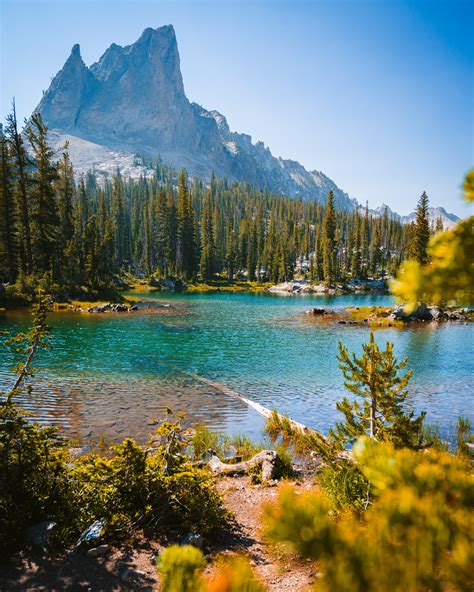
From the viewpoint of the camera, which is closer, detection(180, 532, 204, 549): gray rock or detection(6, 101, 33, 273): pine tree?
detection(180, 532, 204, 549): gray rock

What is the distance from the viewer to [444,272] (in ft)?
5.91

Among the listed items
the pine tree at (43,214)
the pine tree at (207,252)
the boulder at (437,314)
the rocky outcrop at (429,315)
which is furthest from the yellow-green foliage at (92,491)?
the pine tree at (207,252)

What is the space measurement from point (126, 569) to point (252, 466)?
17.6 ft

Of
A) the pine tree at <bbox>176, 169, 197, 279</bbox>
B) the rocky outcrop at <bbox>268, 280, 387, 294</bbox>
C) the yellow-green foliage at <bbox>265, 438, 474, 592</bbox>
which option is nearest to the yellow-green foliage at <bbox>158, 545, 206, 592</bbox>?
the yellow-green foliage at <bbox>265, 438, 474, 592</bbox>

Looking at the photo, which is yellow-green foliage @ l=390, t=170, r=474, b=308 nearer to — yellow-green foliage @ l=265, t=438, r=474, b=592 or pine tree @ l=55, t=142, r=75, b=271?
yellow-green foliage @ l=265, t=438, r=474, b=592

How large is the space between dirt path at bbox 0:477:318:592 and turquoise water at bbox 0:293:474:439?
4624 millimetres

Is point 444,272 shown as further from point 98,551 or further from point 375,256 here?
point 375,256

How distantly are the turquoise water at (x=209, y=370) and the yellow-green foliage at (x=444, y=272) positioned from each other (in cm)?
983

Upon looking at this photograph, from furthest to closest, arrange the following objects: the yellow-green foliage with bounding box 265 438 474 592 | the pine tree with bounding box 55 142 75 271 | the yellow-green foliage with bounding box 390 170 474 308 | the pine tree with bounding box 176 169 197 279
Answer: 1. the pine tree with bounding box 176 169 197 279
2. the pine tree with bounding box 55 142 75 271
3. the yellow-green foliage with bounding box 390 170 474 308
4. the yellow-green foliage with bounding box 265 438 474 592

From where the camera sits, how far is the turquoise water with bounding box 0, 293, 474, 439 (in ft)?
53.8

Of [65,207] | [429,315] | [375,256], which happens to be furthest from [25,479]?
[375,256]

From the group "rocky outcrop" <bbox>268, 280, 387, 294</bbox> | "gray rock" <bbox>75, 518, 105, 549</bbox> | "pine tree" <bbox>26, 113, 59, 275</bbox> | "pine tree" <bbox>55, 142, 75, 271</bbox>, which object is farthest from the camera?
"rocky outcrop" <bbox>268, 280, 387, 294</bbox>

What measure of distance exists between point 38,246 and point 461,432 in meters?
54.8

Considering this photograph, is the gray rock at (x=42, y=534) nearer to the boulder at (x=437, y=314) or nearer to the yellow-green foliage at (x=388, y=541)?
the yellow-green foliage at (x=388, y=541)
